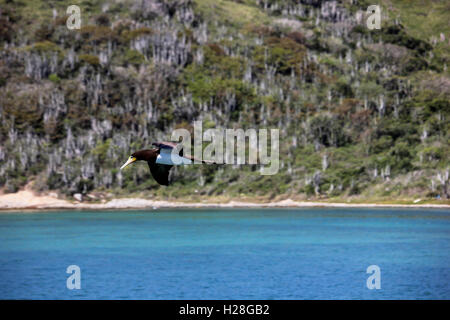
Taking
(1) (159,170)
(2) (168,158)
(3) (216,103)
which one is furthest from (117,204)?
(2) (168,158)

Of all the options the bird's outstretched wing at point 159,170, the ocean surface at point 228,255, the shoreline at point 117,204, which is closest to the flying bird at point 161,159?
the bird's outstretched wing at point 159,170

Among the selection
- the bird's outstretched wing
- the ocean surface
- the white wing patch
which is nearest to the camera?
the white wing patch

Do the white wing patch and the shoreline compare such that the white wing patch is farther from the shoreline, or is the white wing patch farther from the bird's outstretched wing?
the shoreline

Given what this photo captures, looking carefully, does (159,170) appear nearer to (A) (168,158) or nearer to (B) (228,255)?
(A) (168,158)

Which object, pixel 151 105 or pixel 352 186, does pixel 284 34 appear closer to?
pixel 151 105

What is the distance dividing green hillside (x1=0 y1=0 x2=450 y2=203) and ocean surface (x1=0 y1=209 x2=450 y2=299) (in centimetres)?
1933

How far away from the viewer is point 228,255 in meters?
71.8

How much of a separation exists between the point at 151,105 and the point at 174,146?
134 m

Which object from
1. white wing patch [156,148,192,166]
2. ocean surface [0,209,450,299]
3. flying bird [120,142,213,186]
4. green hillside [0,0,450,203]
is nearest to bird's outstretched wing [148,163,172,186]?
flying bird [120,142,213,186]

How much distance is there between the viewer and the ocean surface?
53219mm

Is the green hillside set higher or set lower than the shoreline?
higher

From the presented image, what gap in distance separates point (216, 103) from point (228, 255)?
287ft

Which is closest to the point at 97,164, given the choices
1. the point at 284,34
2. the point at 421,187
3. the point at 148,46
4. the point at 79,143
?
the point at 79,143

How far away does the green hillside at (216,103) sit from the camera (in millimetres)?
136875
